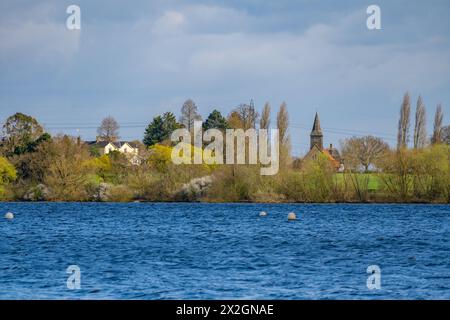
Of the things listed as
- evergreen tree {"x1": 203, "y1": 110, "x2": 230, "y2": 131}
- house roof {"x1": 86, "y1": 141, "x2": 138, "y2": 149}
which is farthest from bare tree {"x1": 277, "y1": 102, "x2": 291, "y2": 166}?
house roof {"x1": 86, "y1": 141, "x2": 138, "y2": 149}

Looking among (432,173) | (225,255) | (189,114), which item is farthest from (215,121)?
(225,255)

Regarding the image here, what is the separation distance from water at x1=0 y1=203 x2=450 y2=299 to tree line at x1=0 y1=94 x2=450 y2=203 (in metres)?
15.1

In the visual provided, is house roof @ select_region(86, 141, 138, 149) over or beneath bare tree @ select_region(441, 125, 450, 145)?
over

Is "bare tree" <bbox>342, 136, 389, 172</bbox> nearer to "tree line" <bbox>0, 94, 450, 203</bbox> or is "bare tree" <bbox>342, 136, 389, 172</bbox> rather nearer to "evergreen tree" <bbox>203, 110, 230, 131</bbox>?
"tree line" <bbox>0, 94, 450, 203</bbox>

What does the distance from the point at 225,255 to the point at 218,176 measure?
51694 mm

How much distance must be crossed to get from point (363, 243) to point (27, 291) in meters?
23.2

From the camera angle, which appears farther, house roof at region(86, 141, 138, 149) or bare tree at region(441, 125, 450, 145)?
house roof at region(86, 141, 138, 149)

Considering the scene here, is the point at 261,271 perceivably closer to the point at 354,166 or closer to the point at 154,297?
the point at 154,297

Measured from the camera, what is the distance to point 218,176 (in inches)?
3575

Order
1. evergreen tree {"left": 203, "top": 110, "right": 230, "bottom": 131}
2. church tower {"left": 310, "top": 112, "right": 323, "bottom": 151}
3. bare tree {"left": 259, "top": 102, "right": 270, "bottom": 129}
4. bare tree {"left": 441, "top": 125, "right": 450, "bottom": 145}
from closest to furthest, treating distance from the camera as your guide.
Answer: bare tree {"left": 259, "top": 102, "right": 270, "bottom": 129}
bare tree {"left": 441, "top": 125, "right": 450, "bottom": 145}
evergreen tree {"left": 203, "top": 110, "right": 230, "bottom": 131}
church tower {"left": 310, "top": 112, "right": 323, "bottom": 151}

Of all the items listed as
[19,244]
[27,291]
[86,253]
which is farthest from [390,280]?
[19,244]

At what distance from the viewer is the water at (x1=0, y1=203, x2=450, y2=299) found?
92.2 ft

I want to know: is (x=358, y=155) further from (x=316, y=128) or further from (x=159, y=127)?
(x=316, y=128)
